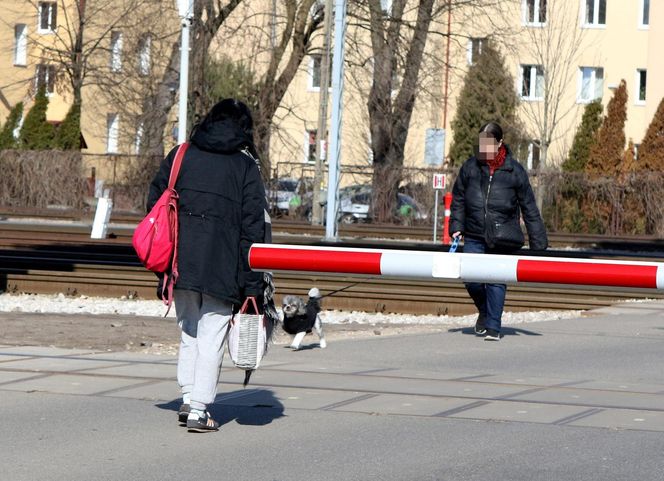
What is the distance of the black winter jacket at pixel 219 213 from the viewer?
7617mm

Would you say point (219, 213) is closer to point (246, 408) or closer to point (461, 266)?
point (461, 266)

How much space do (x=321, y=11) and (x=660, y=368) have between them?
30229 millimetres

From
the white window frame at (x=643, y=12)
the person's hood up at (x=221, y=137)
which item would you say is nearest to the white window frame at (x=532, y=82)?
the white window frame at (x=643, y=12)

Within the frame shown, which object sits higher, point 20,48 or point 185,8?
point 20,48

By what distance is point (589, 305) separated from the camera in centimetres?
1725

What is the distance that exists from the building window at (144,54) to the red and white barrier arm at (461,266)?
36958mm

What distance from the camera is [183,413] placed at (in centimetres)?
795

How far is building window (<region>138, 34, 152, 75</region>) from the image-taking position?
1769 inches

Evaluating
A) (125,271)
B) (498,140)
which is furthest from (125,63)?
(498,140)

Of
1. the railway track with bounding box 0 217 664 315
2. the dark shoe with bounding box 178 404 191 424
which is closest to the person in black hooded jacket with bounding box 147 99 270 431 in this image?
the dark shoe with bounding box 178 404 191 424

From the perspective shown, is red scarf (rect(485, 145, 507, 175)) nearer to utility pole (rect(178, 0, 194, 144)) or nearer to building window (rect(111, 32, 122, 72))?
utility pole (rect(178, 0, 194, 144))

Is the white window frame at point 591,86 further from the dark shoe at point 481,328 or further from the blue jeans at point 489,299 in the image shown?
the blue jeans at point 489,299

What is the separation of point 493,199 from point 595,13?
4711cm

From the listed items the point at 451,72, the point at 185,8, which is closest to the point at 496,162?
the point at 185,8
